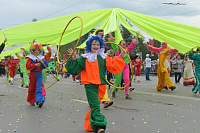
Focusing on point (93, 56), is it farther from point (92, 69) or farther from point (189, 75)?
point (189, 75)

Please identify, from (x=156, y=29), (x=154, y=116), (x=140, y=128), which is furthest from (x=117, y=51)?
(x=140, y=128)

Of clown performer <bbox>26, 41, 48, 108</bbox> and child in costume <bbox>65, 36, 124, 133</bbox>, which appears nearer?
child in costume <bbox>65, 36, 124, 133</bbox>

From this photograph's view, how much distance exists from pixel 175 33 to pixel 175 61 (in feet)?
21.0

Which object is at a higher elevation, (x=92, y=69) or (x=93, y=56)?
(x=93, y=56)

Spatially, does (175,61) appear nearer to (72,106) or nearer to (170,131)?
(72,106)

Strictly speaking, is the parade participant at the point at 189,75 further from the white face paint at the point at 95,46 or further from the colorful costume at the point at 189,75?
the white face paint at the point at 95,46

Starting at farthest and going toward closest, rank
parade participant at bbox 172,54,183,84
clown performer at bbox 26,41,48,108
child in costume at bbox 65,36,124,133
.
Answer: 1. parade participant at bbox 172,54,183,84
2. clown performer at bbox 26,41,48,108
3. child in costume at bbox 65,36,124,133

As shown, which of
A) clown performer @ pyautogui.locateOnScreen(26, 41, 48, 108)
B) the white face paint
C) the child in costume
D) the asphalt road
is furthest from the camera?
clown performer @ pyautogui.locateOnScreen(26, 41, 48, 108)

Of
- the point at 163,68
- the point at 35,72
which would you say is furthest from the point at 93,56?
the point at 163,68

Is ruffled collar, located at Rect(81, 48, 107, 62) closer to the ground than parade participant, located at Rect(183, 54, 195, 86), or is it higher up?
higher up

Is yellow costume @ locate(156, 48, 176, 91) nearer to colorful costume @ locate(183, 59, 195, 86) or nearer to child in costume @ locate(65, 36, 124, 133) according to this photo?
colorful costume @ locate(183, 59, 195, 86)

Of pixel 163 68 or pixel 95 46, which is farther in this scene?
pixel 163 68

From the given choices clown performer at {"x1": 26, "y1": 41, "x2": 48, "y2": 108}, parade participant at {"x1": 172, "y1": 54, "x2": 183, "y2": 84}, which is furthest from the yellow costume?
clown performer at {"x1": 26, "y1": 41, "x2": 48, "y2": 108}

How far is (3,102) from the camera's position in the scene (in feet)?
31.4
